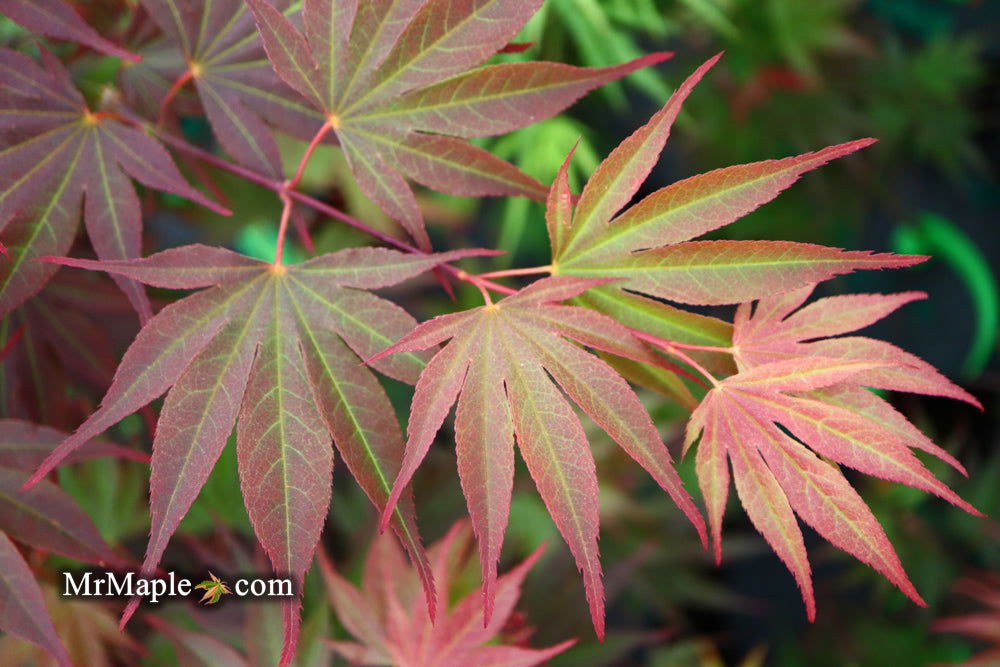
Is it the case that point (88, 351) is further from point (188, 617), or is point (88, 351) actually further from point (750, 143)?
point (750, 143)

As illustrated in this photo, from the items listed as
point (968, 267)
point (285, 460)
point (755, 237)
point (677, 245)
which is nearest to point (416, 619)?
point (285, 460)

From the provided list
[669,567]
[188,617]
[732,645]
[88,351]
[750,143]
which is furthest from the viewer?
[732,645]

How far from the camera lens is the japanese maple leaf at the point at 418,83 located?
15.1 inches

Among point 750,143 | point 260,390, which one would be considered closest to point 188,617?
point 260,390

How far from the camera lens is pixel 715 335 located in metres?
0.39

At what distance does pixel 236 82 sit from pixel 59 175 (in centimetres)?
13

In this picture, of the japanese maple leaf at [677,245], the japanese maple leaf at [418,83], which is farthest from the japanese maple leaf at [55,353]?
the japanese maple leaf at [677,245]

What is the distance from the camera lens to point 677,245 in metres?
0.37

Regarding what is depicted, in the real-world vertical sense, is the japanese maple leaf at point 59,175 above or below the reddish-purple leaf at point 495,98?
above

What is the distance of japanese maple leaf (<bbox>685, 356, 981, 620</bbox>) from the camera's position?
33 cm

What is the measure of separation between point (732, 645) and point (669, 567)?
0.54 meters

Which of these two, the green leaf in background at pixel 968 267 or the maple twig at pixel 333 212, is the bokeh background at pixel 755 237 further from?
the maple twig at pixel 333 212

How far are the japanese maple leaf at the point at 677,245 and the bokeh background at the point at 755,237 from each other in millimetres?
304

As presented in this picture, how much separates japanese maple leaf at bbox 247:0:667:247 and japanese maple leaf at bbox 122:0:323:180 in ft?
0.23
